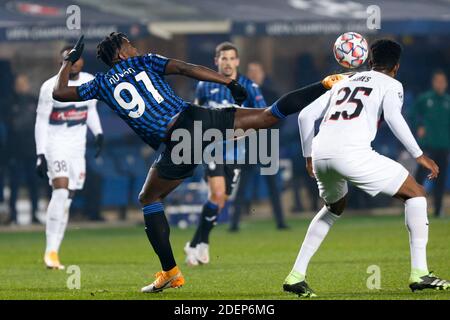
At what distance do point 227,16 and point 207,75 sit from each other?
11987 mm

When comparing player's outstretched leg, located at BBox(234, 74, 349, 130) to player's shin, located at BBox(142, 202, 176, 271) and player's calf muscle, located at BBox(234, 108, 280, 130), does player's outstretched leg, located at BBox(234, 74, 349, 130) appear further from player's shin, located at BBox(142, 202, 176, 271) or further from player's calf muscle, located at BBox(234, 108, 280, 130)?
player's shin, located at BBox(142, 202, 176, 271)

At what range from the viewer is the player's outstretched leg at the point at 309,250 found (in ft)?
33.1

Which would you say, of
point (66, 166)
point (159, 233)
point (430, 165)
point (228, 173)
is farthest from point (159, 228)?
point (228, 173)

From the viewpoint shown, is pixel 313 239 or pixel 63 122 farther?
pixel 63 122

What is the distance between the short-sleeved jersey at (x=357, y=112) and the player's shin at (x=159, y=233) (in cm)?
153

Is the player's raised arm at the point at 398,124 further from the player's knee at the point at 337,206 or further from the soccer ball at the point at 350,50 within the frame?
the soccer ball at the point at 350,50

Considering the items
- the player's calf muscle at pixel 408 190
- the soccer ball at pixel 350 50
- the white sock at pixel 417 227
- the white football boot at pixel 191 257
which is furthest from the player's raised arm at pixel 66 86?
the white football boot at pixel 191 257

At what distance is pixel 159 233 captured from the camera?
420 inches

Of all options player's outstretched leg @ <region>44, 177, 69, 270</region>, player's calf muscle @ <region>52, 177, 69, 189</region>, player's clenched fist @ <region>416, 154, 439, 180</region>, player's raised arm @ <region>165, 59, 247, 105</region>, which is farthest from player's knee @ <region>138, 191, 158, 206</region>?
player's calf muscle @ <region>52, 177, 69, 189</region>

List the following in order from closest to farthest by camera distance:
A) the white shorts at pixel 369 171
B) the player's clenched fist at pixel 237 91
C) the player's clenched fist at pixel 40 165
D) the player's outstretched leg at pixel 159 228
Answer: the white shorts at pixel 369 171 < the player's clenched fist at pixel 237 91 < the player's outstretched leg at pixel 159 228 < the player's clenched fist at pixel 40 165

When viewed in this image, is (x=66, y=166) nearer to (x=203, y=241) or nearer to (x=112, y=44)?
(x=203, y=241)

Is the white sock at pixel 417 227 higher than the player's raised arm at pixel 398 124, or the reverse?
the player's raised arm at pixel 398 124

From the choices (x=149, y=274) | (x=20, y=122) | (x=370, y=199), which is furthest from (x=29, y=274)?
(x=370, y=199)
